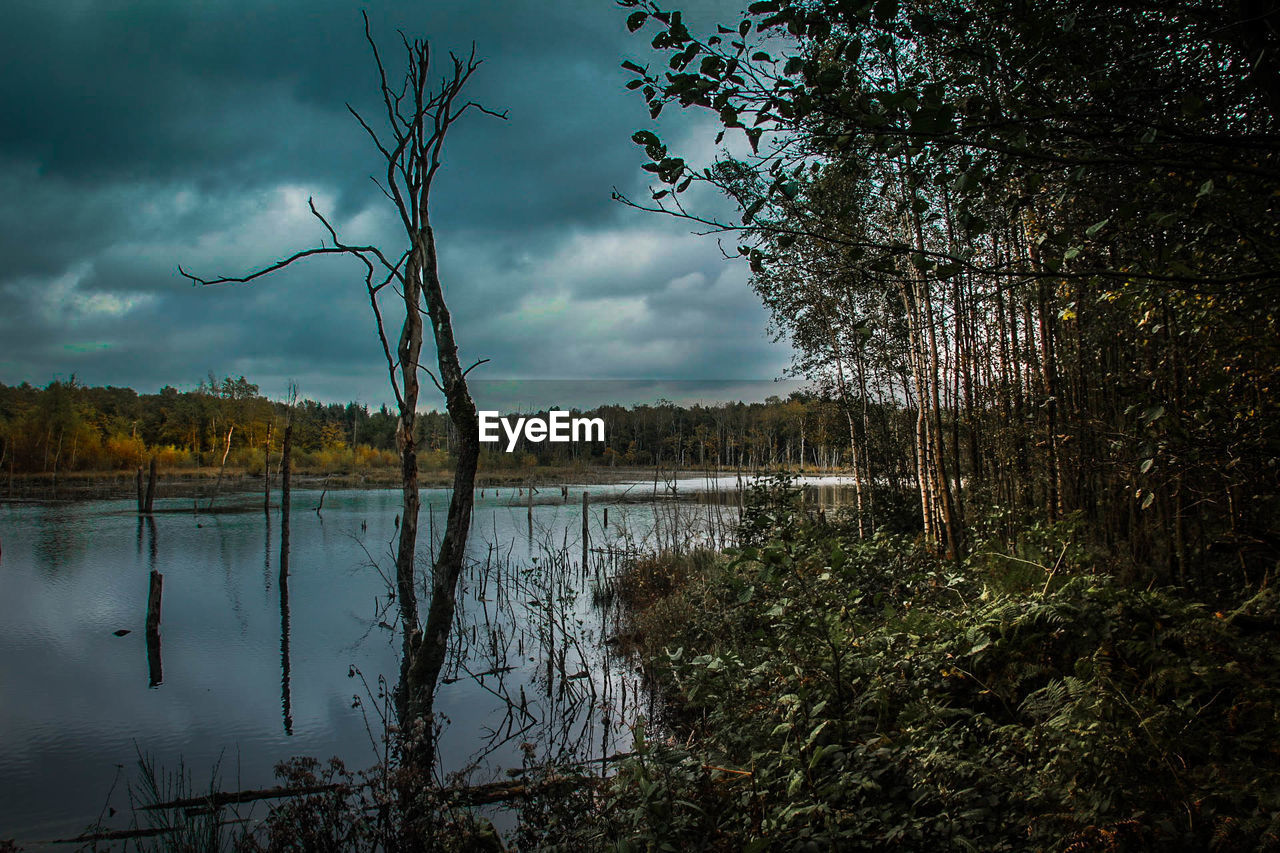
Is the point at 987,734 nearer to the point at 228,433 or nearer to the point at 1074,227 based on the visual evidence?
the point at 1074,227

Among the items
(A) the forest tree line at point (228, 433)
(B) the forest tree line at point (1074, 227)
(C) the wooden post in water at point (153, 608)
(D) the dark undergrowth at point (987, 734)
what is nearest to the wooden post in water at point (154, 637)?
(C) the wooden post in water at point (153, 608)

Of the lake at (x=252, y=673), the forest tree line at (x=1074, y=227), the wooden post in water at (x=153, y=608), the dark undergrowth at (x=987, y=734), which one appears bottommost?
the lake at (x=252, y=673)

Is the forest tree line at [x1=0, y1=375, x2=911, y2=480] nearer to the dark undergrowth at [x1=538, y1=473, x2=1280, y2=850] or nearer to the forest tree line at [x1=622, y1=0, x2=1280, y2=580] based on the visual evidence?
the forest tree line at [x1=622, y1=0, x2=1280, y2=580]

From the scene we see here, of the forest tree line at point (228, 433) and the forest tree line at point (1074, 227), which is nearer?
the forest tree line at point (1074, 227)

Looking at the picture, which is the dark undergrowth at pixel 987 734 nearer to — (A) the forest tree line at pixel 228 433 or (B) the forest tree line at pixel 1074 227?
(B) the forest tree line at pixel 1074 227

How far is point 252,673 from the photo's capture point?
8.57 metres

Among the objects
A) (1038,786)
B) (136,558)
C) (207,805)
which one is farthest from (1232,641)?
(136,558)

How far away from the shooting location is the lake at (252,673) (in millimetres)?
5680

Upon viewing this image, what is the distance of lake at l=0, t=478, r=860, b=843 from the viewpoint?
5.68 metres

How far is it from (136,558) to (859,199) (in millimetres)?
19494

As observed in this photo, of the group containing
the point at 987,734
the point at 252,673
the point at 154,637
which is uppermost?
the point at 987,734

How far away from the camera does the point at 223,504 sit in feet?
102

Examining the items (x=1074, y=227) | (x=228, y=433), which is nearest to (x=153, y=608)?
(x=1074, y=227)

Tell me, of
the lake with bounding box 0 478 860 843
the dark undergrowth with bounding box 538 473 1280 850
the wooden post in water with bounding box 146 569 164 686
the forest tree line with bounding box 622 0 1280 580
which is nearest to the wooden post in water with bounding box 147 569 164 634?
the wooden post in water with bounding box 146 569 164 686
